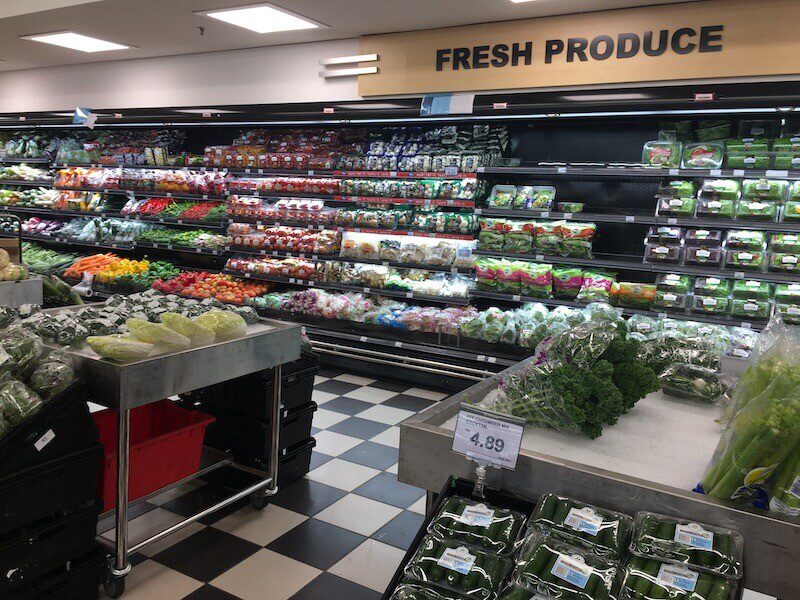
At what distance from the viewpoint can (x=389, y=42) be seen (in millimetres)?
5383

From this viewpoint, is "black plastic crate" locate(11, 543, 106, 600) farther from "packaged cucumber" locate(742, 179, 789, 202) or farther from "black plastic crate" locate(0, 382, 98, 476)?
"packaged cucumber" locate(742, 179, 789, 202)

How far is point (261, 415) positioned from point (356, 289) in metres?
2.85

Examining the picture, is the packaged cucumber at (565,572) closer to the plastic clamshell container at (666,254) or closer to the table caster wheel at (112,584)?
the table caster wheel at (112,584)

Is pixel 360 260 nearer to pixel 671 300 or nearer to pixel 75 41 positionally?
pixel 671 300

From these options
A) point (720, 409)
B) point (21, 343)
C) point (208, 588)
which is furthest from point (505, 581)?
point (21, 343)

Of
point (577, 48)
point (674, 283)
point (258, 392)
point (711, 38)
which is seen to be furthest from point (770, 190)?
point (258, 392)

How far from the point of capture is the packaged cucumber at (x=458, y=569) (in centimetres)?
143

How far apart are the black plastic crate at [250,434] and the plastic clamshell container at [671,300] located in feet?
9.51

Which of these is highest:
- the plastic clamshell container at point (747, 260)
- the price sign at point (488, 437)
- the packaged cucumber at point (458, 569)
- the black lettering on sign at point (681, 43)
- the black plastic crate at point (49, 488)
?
the black lettering on sign at point (681, 43)

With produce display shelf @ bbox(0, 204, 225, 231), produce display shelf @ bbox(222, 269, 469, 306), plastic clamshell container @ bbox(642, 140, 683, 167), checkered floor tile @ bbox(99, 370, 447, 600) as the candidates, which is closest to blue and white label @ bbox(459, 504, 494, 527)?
checkered floor tile @ bbox(99, 370, 447, 600)

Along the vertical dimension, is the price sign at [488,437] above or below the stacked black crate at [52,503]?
above

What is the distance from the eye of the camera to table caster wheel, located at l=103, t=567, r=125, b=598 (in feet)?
8.28

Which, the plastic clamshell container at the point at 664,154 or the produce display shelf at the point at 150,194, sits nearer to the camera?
the plastic clamshell container at the point at 664,154

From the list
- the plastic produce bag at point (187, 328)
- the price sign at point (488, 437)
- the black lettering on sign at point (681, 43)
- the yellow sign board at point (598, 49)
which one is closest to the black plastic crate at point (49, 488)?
the plastic produce bag at point (187, 328)
